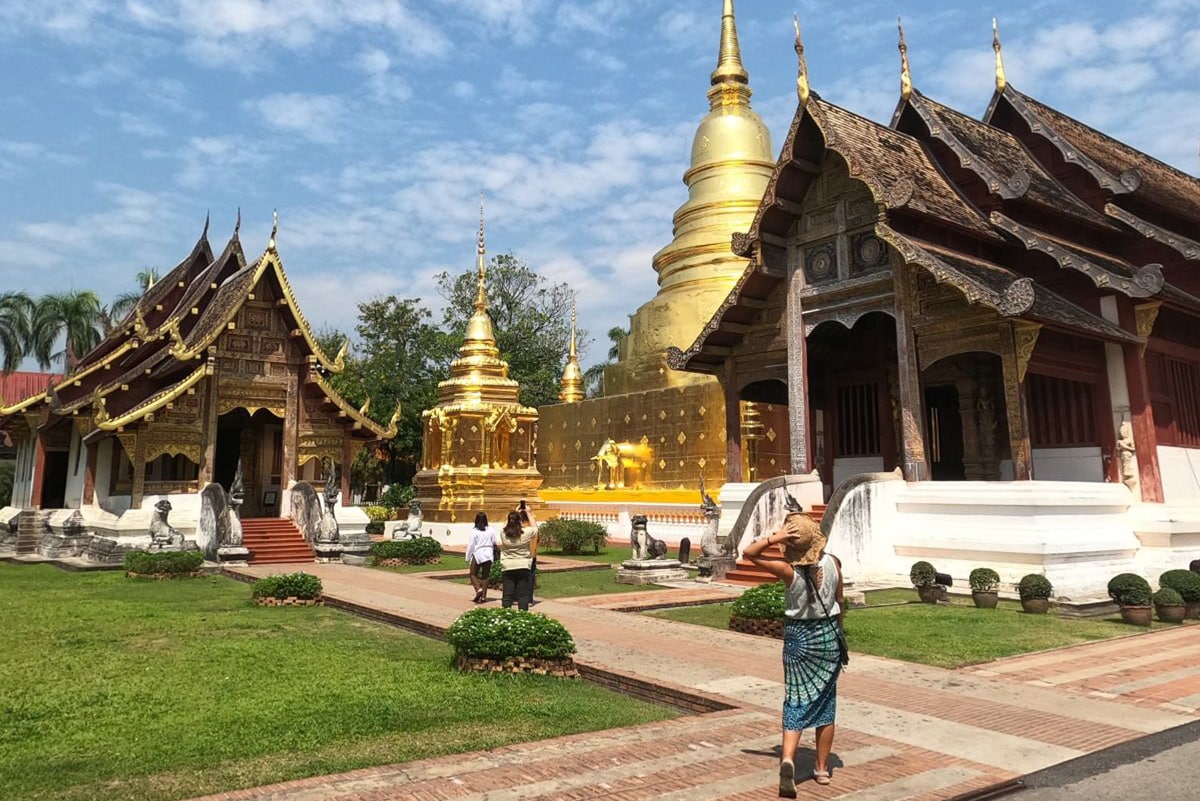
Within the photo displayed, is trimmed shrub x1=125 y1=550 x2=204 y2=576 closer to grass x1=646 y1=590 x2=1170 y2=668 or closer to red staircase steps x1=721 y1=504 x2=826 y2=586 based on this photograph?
grass x1=646 y1=590 x2=1170 y2=668

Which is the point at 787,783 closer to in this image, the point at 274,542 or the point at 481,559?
the point at 481,559

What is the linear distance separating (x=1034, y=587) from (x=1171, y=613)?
58.0 inches

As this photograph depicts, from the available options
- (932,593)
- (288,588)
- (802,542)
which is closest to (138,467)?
(288,588)

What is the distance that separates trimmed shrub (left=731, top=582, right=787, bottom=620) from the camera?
29.2ft

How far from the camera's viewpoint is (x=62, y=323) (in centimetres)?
3716

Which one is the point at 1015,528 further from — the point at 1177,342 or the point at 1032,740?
the point at 1032,740

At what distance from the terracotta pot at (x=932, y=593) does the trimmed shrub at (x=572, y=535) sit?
9943mm

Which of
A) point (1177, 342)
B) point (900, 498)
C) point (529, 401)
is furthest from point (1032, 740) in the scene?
point (529, 401)

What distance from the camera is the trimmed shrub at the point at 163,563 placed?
47.1ft

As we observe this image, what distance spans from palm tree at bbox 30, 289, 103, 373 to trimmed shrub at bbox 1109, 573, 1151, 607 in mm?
38074

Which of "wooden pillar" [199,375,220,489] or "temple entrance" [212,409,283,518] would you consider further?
"temple entrance" [212,409,283,518]

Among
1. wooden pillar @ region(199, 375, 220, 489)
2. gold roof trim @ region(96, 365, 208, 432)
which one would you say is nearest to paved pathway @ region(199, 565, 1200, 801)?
gold roof trim @ region(96, 365, 208, 432)

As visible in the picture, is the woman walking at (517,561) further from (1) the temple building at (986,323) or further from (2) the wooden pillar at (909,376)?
(2) the wooden pillar at (909,376)

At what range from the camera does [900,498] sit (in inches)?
515
